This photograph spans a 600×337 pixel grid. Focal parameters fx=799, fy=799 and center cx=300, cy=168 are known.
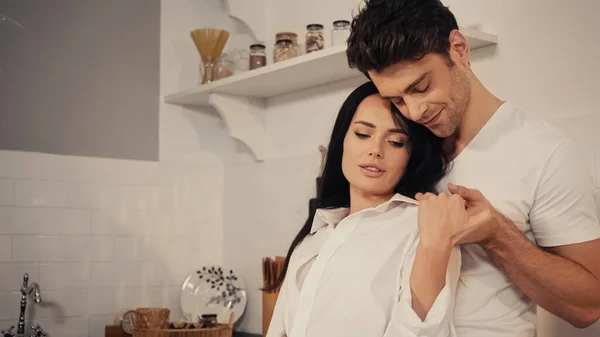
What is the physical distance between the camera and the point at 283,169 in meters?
3.13

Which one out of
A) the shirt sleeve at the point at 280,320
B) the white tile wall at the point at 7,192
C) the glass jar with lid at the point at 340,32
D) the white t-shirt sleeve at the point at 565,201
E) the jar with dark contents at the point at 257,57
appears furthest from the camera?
the jar with dark contents at the point at 257,57

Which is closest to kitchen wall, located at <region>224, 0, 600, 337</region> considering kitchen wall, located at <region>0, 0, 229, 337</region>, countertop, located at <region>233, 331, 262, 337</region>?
countertop, located at <region>233, 331, 262, 337</region>

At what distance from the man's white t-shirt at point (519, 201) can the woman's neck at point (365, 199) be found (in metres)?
0.22

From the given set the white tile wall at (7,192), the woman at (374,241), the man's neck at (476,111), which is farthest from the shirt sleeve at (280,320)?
the white tile wall at (7,192)

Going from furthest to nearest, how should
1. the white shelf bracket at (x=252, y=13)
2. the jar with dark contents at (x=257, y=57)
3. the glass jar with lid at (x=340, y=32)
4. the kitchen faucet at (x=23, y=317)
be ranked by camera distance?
1. the white shelf bracket at (x=252, y=13)
2. the jar with dark contents at (x=257, y=57)
3. the kitchen faucet at (x=23, y=317)
4. the glass jar with lid at (x=340, y=32)

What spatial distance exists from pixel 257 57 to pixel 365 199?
124cm

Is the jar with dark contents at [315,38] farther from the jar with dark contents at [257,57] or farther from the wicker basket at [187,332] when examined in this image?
the wicker basket at [187,332]

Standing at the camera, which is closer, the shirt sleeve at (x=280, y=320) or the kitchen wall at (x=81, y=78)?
the shirt sleeve at (x=280, y=320)

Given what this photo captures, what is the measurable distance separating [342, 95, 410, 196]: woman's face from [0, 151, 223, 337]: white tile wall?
1519 millimetres

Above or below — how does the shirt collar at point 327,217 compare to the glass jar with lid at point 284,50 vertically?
below

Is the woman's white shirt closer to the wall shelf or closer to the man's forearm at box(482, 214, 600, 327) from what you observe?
the man's forearm at box(482, 214, 600, 327)

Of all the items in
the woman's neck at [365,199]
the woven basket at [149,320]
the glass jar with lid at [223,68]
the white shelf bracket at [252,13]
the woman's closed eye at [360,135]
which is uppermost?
the white shelf bracket at [252,13]

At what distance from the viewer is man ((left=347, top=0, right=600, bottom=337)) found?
63.5 inches

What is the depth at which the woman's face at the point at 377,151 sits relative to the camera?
1813mm
